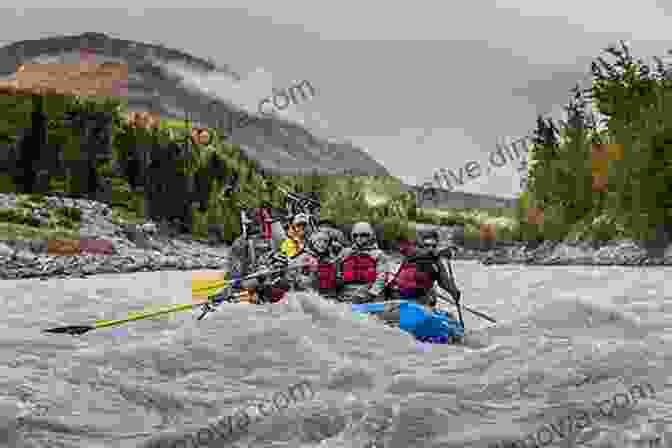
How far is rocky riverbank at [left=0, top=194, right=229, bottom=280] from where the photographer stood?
146ft

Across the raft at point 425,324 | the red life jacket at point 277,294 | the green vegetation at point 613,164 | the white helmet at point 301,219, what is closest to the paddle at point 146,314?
the red life jacket at point 277,294

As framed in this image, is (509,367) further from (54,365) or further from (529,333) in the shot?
(54,365)

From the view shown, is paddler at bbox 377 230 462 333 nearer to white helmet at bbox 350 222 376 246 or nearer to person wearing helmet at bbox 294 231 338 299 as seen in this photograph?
white helmet at bbox 350 222 376 246

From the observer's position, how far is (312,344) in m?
12.3

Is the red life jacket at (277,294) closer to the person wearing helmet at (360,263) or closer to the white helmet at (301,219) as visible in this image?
the person wearing helmet at (360,263)

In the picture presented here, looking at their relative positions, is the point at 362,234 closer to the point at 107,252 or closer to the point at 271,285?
the point at 271,285

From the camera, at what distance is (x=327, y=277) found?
1667cm

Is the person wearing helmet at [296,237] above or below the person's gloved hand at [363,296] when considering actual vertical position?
above

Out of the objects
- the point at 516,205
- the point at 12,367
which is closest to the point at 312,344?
the point at 12,367

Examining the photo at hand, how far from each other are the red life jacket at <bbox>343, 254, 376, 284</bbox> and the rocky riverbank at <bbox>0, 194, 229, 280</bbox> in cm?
428

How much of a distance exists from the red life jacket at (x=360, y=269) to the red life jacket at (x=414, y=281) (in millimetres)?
1555

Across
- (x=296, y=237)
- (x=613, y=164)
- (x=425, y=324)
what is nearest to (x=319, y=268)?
(x=296, y=237)

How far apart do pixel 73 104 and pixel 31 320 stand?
11435 cm

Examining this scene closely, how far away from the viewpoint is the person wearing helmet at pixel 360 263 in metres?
16.2
